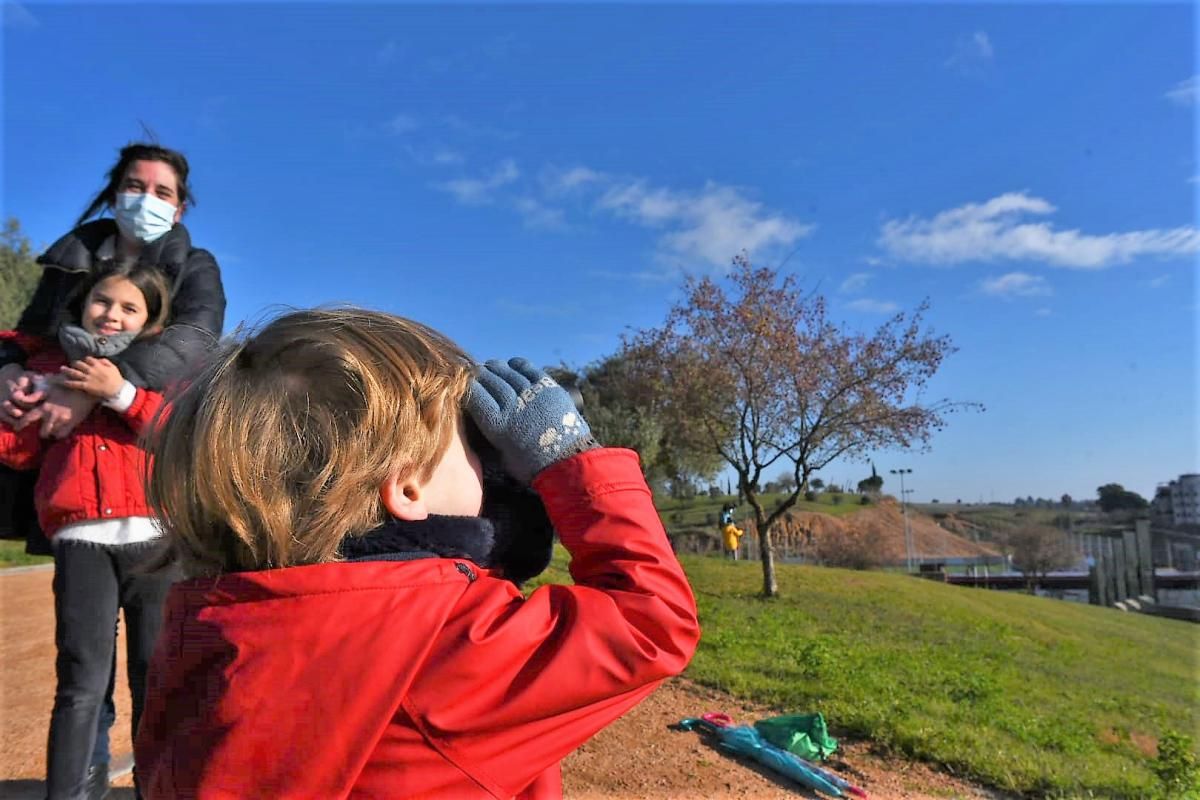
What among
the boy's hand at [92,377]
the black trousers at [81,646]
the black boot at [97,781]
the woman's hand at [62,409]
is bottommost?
the black boot at [97,781]

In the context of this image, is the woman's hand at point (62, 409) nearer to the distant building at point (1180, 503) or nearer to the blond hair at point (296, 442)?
the blond hair at point (296, 442)

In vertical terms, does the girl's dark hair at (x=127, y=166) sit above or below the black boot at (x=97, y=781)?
above

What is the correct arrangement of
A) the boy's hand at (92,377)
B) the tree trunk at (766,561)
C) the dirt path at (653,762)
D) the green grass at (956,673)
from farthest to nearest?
1. the tree trunk at (766,561)
2. the green grass at (956,673)
3. the dirt path at (653,762)
4. the boy's hand at (92,377)

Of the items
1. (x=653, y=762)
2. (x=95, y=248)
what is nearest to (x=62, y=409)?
(x=95, y=248)

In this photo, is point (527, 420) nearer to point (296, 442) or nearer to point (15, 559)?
point (296, 442)

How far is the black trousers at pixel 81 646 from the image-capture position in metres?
2.48

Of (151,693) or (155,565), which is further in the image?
(155,565)

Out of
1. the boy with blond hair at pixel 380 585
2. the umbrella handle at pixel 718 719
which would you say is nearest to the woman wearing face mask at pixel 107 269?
the boy with blond hair at pixel 380 585

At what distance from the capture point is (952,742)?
15.8 ft

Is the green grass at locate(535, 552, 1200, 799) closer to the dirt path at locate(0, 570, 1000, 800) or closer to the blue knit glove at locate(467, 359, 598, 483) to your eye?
the dirt path at locate(0, 570, 1000, 800)

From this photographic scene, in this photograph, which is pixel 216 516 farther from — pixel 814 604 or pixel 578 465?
pixel 814 604

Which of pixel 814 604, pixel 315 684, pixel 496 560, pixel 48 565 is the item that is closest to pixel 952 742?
pixel 496 560

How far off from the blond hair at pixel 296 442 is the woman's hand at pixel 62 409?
1.53 m

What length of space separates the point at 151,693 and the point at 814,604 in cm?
1323
